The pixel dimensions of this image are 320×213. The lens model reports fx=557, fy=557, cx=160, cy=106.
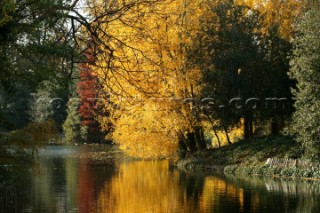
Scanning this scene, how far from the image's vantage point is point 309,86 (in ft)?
74.7

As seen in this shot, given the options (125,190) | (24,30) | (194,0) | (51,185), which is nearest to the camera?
(24,30)

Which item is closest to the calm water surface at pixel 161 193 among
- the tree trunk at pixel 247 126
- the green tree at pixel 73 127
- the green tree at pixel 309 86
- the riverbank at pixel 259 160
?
the riverbank at pixel 259 160

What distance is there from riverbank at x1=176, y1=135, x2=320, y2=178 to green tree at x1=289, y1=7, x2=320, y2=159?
0.95 m

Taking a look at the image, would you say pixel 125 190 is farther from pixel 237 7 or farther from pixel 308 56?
pixel 237 7

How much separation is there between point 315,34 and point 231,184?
6.97 metres

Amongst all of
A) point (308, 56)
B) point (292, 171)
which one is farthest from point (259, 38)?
point (292, 171)

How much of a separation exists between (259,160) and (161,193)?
7.54 meters

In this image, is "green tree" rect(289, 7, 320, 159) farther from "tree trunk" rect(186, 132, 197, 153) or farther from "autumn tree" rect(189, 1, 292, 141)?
"tree trunk" rect(186, 132, 197, 153)

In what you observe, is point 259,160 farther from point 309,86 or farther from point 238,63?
point 238,63

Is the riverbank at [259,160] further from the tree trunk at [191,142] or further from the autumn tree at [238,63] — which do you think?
the autumn tree at [238,63]

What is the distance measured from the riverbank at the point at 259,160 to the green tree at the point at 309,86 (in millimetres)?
950

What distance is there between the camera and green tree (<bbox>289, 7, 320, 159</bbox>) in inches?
878

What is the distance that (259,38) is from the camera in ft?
94.7

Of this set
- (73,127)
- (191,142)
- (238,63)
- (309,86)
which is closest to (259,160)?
(309,86)
